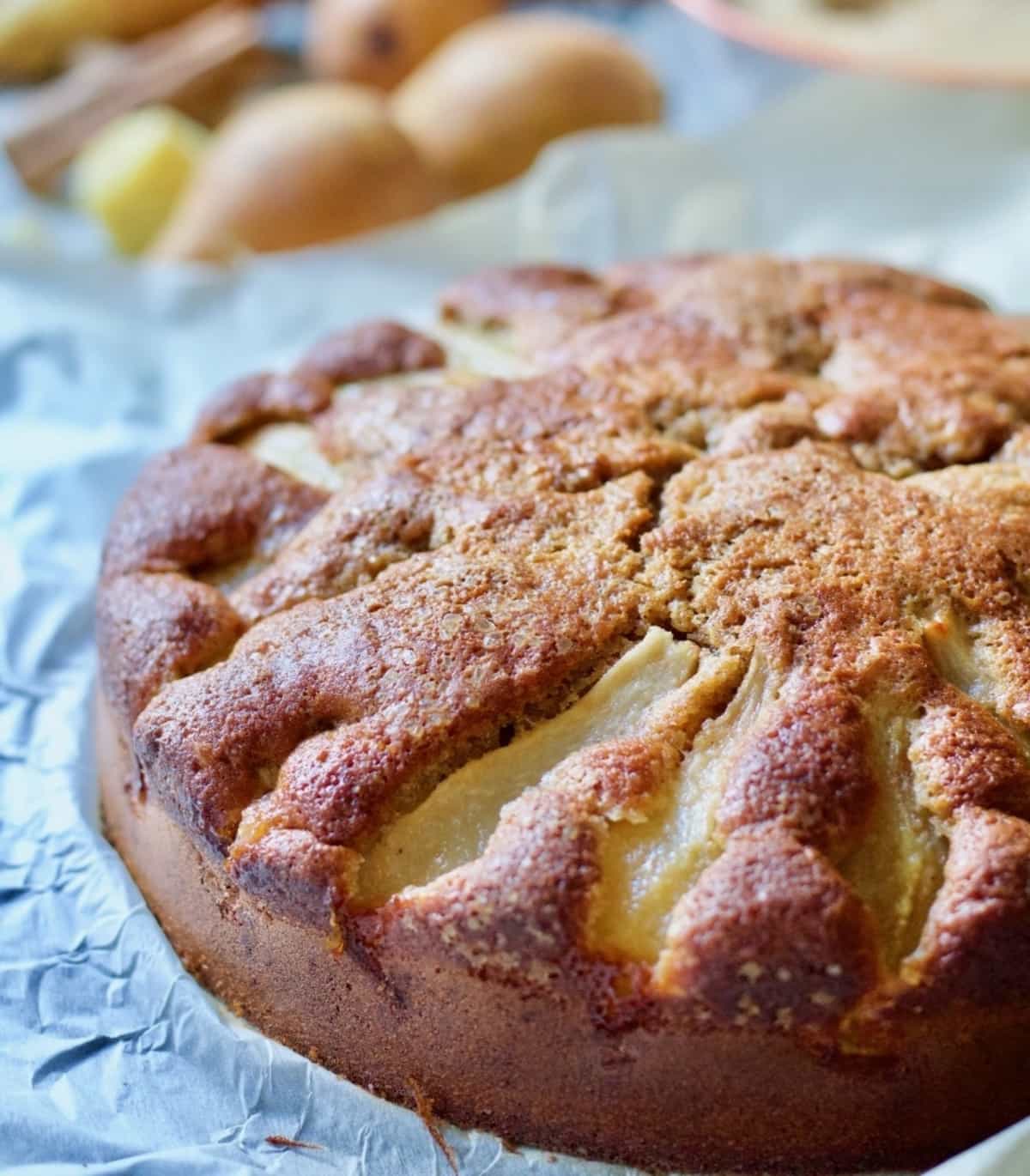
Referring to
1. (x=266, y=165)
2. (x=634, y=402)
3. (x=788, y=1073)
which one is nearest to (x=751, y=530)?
(x=634, y=402)

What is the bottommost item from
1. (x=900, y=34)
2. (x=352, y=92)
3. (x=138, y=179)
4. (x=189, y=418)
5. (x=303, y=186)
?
(x=189, y=418)

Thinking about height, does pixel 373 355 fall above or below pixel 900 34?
below

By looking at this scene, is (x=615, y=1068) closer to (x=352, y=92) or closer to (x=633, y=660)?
(x=633, y=660)

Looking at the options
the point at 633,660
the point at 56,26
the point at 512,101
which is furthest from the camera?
the point at 56,26

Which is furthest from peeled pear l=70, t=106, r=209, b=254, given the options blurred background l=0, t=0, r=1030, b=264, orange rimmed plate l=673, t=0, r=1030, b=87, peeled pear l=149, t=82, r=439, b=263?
orange rimmed plate l=673, t=0, r=1030, b=87

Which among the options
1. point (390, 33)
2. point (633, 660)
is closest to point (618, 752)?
point (633, 660)

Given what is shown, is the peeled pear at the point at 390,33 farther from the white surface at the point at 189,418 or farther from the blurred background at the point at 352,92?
the white surface at the point at 189,418

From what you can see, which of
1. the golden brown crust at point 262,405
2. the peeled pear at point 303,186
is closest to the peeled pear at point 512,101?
the peeled pear at point 303,186

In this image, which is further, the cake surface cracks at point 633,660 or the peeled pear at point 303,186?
the peeled pear at point 303,186
